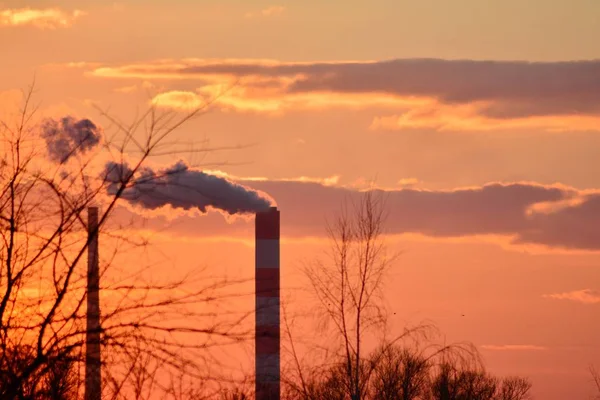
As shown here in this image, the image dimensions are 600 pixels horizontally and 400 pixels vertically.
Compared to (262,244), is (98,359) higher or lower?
lower

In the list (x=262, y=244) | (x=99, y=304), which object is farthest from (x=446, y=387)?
(x=99, y=304)

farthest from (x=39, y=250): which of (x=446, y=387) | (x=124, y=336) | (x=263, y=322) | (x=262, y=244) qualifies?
(x=446, y=387)

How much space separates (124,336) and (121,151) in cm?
126

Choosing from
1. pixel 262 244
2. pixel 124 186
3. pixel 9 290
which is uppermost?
pixel 262 244

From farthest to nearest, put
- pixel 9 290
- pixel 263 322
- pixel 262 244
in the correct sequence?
1. pixel 262 244
2. pixel 9 290
3. pixel 263 322

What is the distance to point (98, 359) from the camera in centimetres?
833

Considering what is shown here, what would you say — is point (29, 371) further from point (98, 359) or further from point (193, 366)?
point (193, 366)

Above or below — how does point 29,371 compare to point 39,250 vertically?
below

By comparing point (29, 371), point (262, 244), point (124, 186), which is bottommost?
point (29, 371)

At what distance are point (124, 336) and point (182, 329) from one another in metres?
0.38

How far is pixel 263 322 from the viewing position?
26.7ft

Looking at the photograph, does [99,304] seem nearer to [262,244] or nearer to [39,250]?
[39,250]

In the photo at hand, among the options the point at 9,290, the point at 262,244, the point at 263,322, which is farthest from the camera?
the point at 262,244

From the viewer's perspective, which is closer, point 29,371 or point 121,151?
point 29,371
